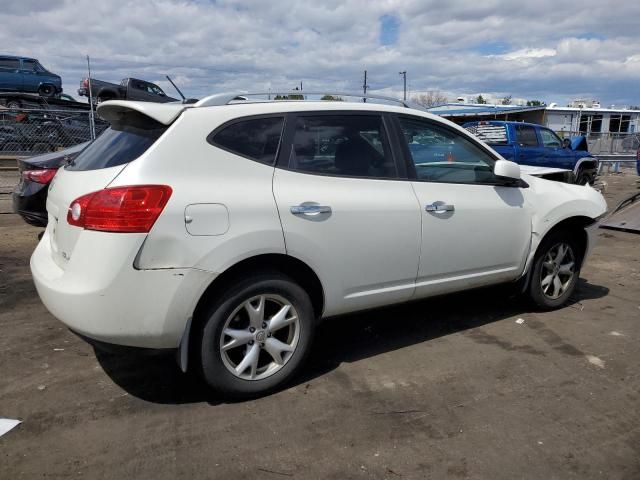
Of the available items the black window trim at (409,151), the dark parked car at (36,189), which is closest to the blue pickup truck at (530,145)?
the black window trim at (409,151)

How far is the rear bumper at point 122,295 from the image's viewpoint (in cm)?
286

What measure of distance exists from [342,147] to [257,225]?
0.91 m

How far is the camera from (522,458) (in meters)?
2.81

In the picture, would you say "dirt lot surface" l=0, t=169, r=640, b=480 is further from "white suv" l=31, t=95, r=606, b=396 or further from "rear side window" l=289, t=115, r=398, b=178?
"rear side window" l=289, t=115, r=398, b=178

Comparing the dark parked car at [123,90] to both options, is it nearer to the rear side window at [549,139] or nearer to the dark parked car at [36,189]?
the rear side window at [549,139]

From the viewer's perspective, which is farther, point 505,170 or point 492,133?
point 492,133

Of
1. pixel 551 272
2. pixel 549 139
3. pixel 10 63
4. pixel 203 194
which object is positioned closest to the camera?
pixel 203 194

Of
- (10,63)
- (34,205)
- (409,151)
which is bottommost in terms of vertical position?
(34,205)

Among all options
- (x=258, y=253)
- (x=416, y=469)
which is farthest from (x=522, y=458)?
(x=258, y=253)

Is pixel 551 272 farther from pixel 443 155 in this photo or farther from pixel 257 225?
pixel 257 225

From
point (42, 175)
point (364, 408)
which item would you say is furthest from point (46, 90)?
point (364, 408)

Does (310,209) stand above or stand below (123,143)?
below

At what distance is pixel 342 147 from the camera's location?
12.1 ft

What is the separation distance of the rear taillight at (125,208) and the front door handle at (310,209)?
759mm
